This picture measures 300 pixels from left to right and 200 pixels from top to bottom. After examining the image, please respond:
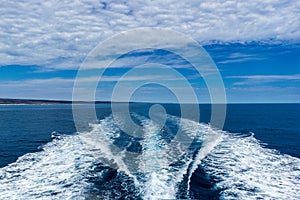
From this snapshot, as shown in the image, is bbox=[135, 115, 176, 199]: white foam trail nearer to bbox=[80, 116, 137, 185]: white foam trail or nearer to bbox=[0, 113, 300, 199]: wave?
bbox=[0, 113, 300, 199]: wave

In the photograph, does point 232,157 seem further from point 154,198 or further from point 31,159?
point 31,159

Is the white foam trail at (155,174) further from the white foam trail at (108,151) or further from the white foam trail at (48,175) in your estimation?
the white foam trail at (48,175)

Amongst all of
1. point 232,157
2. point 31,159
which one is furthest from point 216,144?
point 31,159

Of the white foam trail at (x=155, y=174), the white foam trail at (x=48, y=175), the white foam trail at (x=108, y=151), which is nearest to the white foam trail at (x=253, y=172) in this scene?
the white foam trail at (x=155, y=174)

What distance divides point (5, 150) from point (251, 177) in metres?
28.6

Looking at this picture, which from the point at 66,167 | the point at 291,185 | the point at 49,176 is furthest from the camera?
the point at 66,167

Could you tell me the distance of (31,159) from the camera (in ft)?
98.1

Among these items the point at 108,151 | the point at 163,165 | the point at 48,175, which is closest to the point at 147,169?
the point at 163,165

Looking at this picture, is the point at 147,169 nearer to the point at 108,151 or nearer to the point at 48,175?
the point at 48,175

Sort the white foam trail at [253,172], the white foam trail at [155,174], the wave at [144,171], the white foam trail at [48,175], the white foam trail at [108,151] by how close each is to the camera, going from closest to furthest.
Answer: the white foam trail at [155,174], the white foam trail at [48,175], the wave at [144,171], the white foam trail at [253,172], the white foam trail at [108,151]

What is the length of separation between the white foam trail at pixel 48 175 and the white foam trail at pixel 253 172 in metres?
11.1

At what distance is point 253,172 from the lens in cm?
2542

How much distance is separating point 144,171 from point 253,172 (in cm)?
988

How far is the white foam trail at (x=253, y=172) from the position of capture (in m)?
20.3
